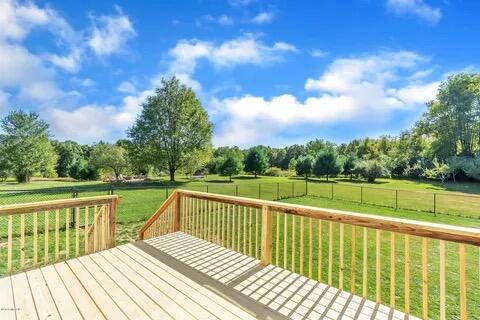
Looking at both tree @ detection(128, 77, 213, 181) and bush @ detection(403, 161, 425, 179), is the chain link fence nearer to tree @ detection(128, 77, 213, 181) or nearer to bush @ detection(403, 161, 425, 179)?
tree @ detection(128, 77, 213, 181)

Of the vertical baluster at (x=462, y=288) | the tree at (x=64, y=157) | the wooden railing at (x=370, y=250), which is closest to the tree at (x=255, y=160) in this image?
the tree at (x=64, y=157)

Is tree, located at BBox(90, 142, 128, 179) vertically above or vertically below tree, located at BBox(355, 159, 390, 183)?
above

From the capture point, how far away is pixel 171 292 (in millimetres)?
2900

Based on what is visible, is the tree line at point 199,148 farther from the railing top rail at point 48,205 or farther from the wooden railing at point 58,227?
the railing top rail at point 48,205

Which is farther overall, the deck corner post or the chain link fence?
the chain link fence

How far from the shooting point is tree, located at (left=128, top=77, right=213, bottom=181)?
86.7 feet

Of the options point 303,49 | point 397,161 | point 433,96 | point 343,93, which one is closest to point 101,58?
point 303,49

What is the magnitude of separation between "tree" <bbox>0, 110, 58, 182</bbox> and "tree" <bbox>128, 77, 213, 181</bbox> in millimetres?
13377

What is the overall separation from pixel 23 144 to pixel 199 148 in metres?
20.8

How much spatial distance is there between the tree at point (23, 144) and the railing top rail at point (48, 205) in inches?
1319

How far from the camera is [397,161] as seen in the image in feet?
128

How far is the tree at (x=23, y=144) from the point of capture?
2895 centimetres

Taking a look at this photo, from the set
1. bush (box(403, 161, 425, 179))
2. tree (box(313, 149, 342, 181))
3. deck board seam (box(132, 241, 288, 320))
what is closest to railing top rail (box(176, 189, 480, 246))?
deck board seam (box(132, 241, 288, 320))

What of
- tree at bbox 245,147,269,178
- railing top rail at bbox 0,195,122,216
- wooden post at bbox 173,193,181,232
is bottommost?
wooden post at bbox 173,193,181,232
